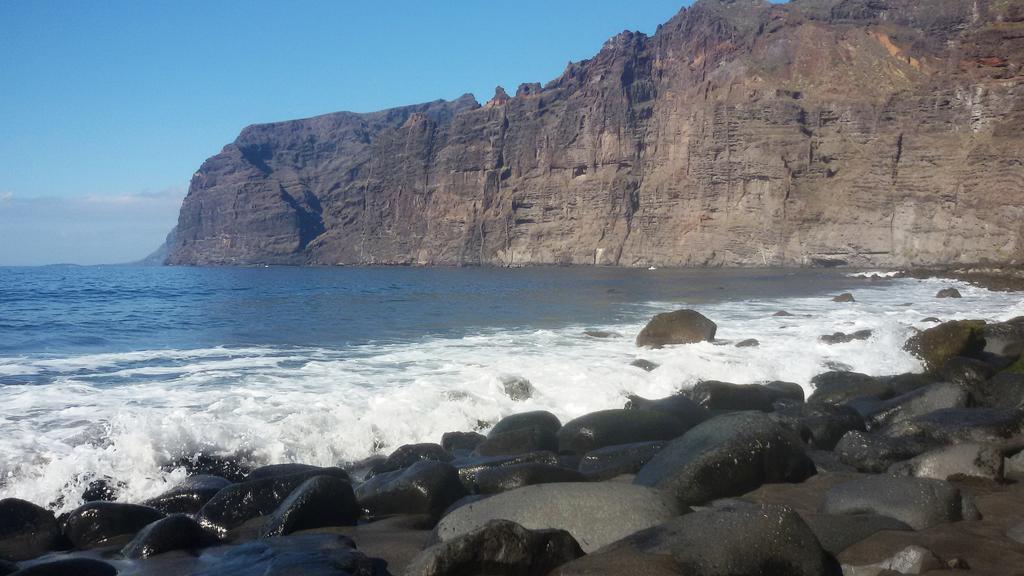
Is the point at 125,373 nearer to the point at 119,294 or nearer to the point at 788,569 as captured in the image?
the point at 788,569

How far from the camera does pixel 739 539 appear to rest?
4.74 m

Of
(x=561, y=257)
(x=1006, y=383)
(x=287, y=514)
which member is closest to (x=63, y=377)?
(x=287, y=514)

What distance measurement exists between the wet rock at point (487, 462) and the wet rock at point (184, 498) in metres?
2.28

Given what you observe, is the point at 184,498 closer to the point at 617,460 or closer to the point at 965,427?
the point at 617,460

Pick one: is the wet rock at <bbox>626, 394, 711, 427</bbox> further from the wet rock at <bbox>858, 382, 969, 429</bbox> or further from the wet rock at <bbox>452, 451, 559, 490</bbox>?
the wet rock at <bbox>452, 451, 559, 490</bbox>

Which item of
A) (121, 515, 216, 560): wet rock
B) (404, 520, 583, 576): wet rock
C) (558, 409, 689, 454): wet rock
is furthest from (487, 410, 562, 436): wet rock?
(404, 520, 583, 576): wet rock

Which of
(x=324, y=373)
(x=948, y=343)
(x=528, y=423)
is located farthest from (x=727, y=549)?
(x=948, y=343)

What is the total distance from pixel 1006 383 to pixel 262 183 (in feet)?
665

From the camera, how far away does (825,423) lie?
29.8 feet

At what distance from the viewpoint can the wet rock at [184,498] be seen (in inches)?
290

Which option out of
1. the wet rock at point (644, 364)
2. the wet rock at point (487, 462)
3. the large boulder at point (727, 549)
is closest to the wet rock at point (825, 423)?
the wet rock at point (487, 462)

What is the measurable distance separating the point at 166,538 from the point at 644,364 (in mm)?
9872

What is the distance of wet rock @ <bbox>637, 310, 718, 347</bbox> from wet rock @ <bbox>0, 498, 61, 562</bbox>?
42.8 feet

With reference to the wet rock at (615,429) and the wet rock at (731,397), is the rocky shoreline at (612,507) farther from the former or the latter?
the wet rock at (731,397)
